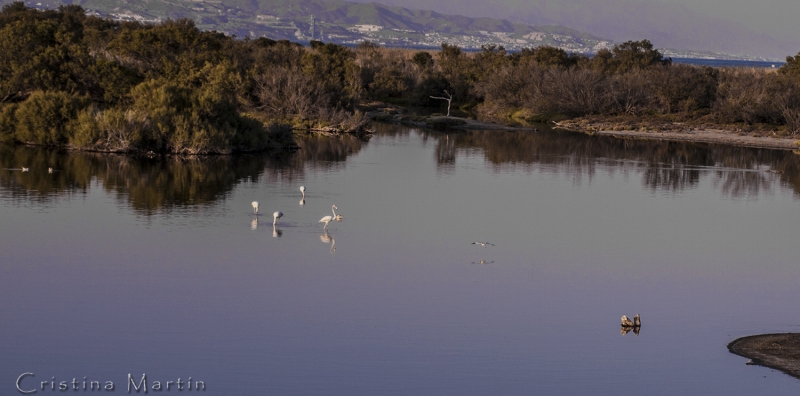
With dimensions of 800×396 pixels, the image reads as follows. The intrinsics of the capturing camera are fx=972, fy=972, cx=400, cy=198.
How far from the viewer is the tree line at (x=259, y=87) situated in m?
31.1

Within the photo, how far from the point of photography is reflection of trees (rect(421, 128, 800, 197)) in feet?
101

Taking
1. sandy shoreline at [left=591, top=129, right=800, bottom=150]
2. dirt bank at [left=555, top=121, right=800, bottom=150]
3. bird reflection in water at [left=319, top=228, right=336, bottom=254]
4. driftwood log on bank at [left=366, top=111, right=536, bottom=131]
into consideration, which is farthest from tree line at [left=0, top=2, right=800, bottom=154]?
bird reflection in water at [left=319, top=228, right=336, bottom=254]

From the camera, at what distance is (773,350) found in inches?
460

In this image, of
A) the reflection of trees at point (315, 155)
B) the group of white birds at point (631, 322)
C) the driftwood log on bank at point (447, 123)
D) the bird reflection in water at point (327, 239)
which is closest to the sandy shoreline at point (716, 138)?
the driftwood log on bank at point (447, 123)

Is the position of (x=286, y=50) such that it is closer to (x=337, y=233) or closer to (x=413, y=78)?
(x=413, y=78)

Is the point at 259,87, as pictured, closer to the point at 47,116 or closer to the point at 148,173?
the point at 47,116

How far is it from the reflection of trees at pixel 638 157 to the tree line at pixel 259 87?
6.51m

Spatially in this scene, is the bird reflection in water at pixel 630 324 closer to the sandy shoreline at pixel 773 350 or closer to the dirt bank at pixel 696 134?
the sandy shoreline at pixel 773 350

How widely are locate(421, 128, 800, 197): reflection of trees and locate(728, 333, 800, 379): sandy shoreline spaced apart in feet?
53.4

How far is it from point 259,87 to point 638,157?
1753 cm

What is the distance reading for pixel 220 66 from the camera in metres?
41.7

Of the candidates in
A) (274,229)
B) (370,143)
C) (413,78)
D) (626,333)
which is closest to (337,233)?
(274,229)

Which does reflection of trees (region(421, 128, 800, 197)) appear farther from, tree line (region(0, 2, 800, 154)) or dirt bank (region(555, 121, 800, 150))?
tree line (region(0, 2, 800, 154))

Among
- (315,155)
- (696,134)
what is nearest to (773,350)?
(315,155)
